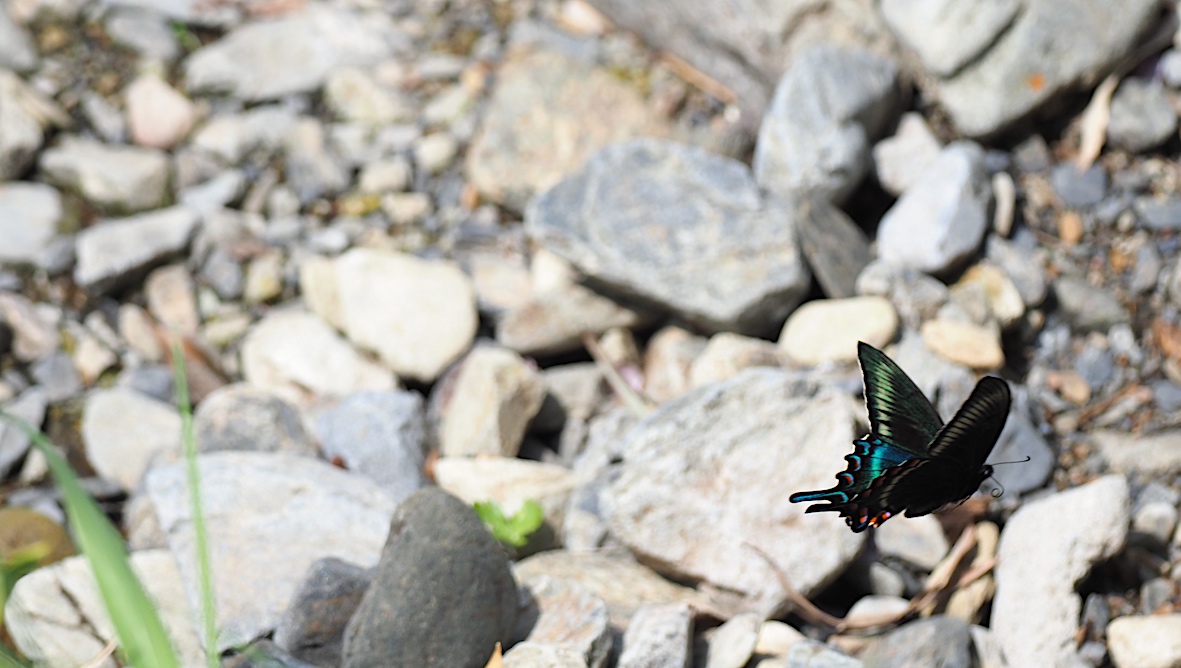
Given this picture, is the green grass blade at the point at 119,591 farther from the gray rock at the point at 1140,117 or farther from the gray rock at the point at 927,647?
the gray rock at the point at 1140,117

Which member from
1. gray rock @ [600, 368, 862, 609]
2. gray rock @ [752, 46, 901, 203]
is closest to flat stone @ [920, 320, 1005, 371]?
gray rock @ [600, 368, 862, 609]

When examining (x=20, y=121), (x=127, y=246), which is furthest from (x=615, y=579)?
(x=20, y=121)

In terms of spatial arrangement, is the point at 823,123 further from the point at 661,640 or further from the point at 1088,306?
the point at 661,640

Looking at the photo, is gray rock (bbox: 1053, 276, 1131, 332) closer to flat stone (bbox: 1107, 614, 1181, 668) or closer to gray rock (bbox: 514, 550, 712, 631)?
flat stone (bbox: 1107, 614, 1181, 668)

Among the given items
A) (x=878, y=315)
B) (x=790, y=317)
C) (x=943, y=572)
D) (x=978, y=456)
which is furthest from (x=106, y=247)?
(x=978, y=456)

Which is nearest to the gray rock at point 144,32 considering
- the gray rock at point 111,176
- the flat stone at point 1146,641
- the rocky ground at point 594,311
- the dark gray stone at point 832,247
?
the rocky ground at point 594,311

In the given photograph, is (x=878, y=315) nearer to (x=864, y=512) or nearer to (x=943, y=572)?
(x=943, y=572)
